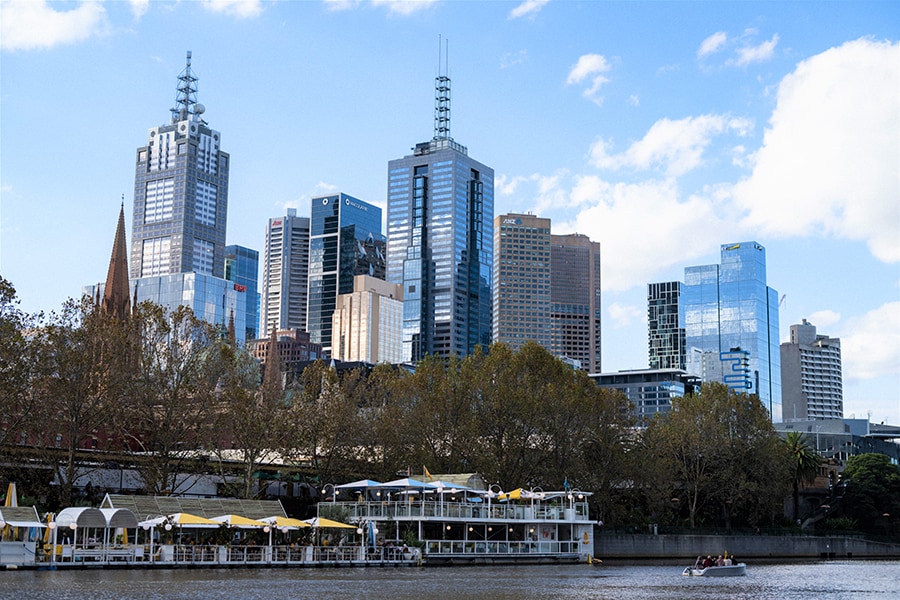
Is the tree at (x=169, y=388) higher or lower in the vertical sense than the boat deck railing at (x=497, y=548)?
higher

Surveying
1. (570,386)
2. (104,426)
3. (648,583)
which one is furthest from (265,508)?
(570,386)

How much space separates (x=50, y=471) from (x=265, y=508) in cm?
1980

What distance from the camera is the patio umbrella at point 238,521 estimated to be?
80562 mm

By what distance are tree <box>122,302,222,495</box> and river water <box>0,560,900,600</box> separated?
18152 mm

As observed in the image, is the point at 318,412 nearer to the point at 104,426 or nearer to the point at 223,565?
the point at 104,426

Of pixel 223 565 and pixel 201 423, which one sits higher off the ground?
pixel 201 423

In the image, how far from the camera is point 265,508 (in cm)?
8912

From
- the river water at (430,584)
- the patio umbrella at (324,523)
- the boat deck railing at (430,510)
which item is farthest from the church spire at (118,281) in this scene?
the river water at (430,584)

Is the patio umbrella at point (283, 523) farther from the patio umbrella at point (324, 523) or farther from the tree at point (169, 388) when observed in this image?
the tree at point (169, 388)

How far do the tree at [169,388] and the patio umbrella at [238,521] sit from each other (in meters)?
12.9

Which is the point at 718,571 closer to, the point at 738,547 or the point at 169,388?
the point at 738,547

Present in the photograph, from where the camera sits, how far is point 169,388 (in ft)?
305

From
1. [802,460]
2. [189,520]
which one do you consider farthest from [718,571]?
[802,460]

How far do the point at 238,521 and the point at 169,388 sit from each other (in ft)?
55.7
